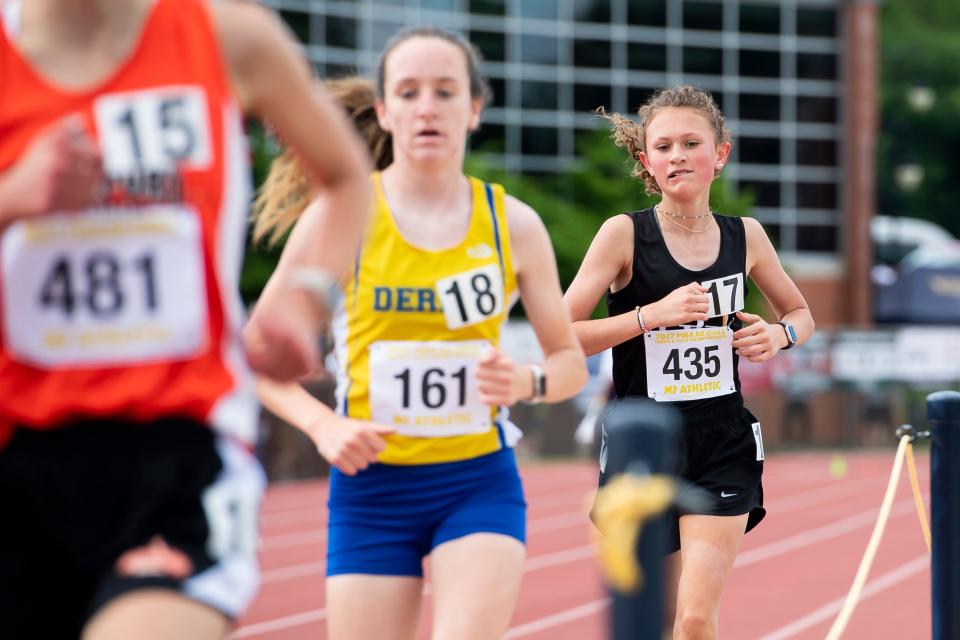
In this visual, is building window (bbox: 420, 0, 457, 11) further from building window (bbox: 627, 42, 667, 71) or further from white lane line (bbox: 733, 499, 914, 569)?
white lane line (bbox: 733, 499, 914, 569)

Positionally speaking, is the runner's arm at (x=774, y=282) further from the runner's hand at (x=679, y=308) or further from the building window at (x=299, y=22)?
the building window at (x=299, y=22)

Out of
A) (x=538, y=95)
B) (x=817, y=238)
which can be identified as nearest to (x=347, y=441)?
(x=538, y=95)

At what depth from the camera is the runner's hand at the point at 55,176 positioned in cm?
213

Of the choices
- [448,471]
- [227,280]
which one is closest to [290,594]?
[448,471]

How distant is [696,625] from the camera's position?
14.2ft

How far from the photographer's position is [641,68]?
40.0 metres

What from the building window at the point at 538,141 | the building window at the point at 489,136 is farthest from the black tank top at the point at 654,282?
the building window at the point at 538,141

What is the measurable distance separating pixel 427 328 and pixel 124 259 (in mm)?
1354

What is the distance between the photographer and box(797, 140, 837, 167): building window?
40.6 meters

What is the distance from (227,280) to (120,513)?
1.24 ft

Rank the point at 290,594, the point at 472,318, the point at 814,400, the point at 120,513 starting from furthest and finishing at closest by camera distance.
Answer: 1. the point at 814,400
2. the point at 290,594
3. the point at 472,318
4. the point at 120,513

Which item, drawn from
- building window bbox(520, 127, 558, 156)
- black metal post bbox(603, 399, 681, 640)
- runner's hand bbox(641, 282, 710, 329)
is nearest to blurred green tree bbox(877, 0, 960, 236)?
building window bbox(520, 127, 558, 156)

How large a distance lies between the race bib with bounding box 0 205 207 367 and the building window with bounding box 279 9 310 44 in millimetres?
33984

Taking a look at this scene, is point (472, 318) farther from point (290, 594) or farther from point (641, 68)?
point (641, 68)
